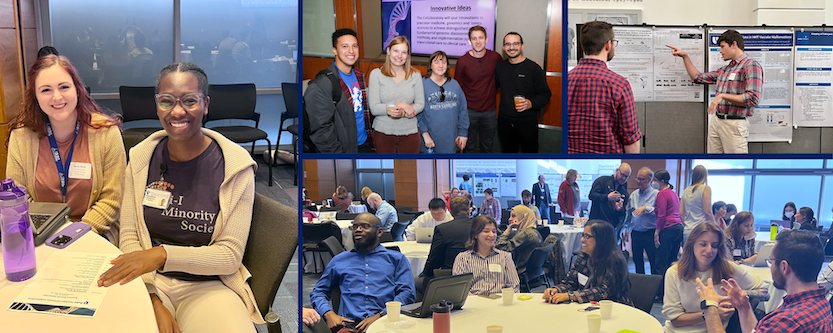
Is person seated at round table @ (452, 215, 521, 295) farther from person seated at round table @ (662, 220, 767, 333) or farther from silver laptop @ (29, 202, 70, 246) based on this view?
silver laptop @ (29, 202, 70, 246)

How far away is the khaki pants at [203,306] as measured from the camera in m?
1.87

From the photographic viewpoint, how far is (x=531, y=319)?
7.10ft

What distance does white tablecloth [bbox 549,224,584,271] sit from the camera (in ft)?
7.12

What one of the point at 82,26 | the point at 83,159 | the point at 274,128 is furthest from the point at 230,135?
the point at 83,159

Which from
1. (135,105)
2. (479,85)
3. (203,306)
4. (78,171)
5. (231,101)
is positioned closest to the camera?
(203,306)

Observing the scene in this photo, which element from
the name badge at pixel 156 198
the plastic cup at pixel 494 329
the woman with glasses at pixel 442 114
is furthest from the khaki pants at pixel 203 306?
the woman with glasses at pixel 442 114

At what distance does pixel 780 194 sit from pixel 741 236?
0.20m

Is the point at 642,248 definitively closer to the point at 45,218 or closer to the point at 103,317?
the point at 103,317

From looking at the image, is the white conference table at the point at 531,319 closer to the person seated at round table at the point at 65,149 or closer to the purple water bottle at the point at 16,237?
the purple water bottle at the point at 16,237

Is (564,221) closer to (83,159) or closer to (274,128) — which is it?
(83,159)

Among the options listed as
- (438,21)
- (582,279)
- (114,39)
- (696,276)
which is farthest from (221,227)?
(114,39)

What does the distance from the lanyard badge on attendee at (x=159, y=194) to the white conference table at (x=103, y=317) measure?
441 mm

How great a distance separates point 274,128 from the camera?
710 centimetres

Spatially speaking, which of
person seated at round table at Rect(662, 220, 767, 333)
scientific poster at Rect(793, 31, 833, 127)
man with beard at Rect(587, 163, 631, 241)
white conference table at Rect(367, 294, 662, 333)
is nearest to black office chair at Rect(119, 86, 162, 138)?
white conference table at Rect(367, 294, 662, 333)
